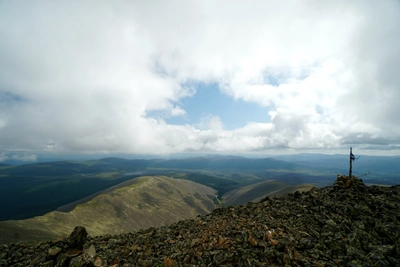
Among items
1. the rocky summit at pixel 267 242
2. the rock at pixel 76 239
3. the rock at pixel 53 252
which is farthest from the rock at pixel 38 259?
the rock at pixel 76 239

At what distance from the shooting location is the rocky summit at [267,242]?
532 inches

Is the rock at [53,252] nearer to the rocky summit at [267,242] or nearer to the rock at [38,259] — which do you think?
the rocky summit at [267,242]

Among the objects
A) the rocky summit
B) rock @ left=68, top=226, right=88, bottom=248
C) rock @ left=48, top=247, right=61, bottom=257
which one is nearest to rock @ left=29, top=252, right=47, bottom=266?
the rocky summit

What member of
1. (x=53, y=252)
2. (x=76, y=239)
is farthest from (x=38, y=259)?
(x=76, y=239)

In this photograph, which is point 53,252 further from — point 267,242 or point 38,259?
point 267,242

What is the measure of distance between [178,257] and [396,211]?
20.8 meters

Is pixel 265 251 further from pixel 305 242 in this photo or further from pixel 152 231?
pixel 152 231

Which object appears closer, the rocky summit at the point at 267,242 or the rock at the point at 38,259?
the rocky summit at the point at 267,242

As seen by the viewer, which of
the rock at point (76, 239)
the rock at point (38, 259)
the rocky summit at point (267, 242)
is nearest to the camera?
the rocky summit at point (267, 242)

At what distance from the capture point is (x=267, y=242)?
14914mm

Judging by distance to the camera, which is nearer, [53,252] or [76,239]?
[53,252]

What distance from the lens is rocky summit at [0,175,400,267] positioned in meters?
13.5

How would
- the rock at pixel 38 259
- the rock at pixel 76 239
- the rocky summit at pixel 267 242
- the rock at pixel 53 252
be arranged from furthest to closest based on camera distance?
the rock at pixel 76 239 < the rock at pixel 53 252 < the rock at pixel 38 259 < the rocky summit at pixel 267 242

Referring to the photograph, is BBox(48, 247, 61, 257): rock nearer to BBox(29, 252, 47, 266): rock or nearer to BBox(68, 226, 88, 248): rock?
BBox(29, 252, 47, 266): rock
